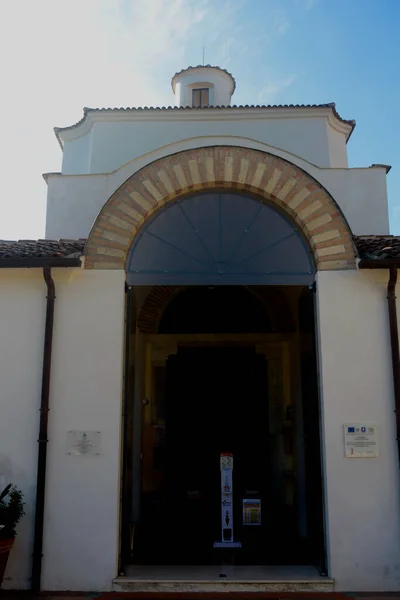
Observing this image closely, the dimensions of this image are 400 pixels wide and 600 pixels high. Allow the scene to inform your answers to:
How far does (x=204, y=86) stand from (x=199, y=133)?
410 centimetres

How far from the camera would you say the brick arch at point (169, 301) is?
10102 mm

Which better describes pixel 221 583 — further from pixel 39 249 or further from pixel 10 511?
pixel 39 249

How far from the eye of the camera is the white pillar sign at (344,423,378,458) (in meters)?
5.81

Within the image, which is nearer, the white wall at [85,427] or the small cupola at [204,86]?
the white wall at [85,427]

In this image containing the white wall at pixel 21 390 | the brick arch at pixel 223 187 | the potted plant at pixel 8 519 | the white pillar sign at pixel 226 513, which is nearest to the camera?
the potted plant at pixel 8 519

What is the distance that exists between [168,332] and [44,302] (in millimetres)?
4860

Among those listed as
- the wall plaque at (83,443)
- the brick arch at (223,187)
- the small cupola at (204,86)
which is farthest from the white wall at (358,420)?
the small cupola at (204,86)

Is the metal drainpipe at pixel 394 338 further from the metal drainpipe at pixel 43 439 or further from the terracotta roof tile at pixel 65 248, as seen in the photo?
the metal drainpipe at pixel 43 439

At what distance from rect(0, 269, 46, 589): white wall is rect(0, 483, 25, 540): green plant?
16cm

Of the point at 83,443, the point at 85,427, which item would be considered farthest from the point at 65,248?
the point at 83,443

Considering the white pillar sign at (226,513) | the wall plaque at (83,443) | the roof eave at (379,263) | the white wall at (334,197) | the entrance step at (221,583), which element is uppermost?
the white wall at (334,197)

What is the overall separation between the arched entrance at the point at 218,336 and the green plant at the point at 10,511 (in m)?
1.34

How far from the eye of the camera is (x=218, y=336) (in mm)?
10820

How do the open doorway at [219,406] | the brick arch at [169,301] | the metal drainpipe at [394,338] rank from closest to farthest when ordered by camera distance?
the metal drainpipe at [394,338], the open doorway at [219,406], the brick arch at [169,301]
